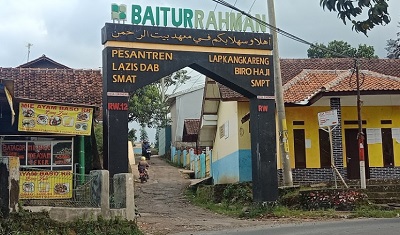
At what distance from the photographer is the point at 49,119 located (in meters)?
15.8

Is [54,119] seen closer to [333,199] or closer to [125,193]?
[125,193]

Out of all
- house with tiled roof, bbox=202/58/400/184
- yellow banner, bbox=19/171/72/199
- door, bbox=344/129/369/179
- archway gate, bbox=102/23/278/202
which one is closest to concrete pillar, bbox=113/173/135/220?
yellow banner, bbox=19/171/72/199

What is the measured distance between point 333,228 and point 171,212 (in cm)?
727

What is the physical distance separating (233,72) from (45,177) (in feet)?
21.9

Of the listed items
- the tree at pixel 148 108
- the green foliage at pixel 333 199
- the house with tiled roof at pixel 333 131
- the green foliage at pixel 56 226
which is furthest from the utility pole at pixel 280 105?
the tree at pixel 148 108

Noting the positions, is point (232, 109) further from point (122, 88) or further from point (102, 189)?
point (102, 189)

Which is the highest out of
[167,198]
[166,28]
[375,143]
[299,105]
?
[166,28]

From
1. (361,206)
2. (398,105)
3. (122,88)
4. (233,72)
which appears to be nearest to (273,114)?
(233,72)

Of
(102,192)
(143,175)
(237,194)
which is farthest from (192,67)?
(143,175)

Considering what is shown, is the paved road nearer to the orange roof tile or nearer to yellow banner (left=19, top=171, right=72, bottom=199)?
yellow banner (left=19, top=171, right=72, bottom=199)

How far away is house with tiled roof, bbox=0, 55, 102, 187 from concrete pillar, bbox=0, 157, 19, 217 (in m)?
2.78

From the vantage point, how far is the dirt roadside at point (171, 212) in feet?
48.0

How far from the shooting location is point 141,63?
1653cm

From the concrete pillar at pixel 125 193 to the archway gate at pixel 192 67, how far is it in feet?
7.72
